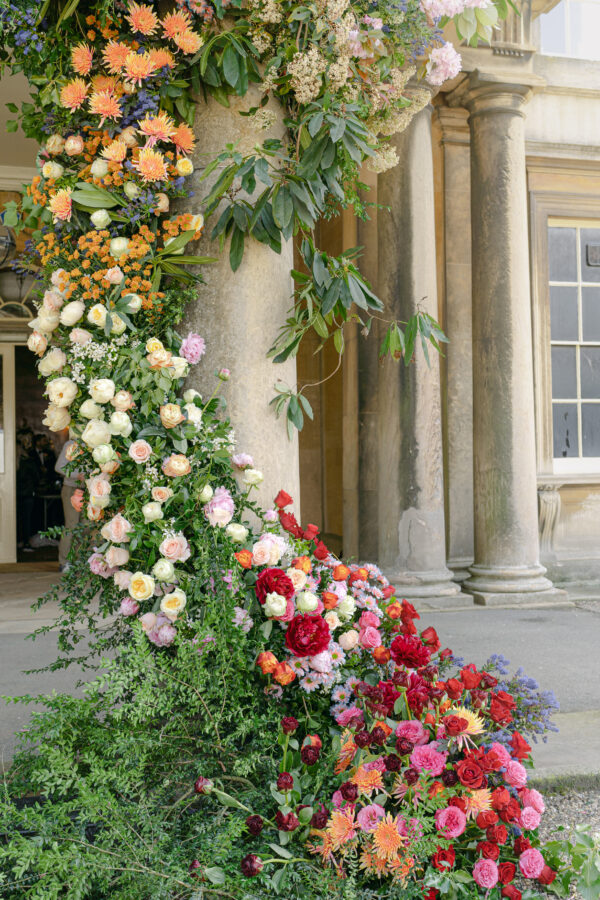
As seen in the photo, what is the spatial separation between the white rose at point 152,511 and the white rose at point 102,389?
11.9 inches

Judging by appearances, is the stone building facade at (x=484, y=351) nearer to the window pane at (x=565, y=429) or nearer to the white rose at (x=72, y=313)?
the window pane at (x=565, y=429)

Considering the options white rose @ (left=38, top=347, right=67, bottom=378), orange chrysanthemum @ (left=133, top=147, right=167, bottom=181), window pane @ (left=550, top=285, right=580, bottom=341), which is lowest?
white rose @ (left=38, top=347, right=67, bottom=378)

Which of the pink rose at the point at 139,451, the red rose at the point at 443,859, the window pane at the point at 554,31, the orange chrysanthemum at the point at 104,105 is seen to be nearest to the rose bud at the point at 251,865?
the red rose at the point at 443,859

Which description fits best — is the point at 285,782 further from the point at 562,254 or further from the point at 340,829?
the point at 562,254

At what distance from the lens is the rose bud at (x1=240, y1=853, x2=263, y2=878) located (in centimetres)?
162

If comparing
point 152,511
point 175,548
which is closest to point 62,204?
point 152,511

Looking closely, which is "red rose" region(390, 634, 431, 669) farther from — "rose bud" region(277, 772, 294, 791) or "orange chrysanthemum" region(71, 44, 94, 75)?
"orange chrysanthemum" region(71, 44, 94, 75)

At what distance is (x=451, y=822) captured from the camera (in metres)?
1.77

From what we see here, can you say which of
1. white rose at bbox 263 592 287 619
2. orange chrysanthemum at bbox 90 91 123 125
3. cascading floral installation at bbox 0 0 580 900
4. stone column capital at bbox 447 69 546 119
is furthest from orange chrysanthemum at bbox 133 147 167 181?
stone column capital at bbox 447 69 546 119

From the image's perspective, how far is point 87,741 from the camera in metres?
2.22

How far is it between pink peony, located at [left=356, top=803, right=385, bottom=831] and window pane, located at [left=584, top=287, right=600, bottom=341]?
6.36m

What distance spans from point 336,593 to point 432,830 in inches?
26.0

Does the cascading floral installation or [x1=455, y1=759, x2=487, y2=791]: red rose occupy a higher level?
the cascading floral installation

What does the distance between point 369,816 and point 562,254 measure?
6.48m
